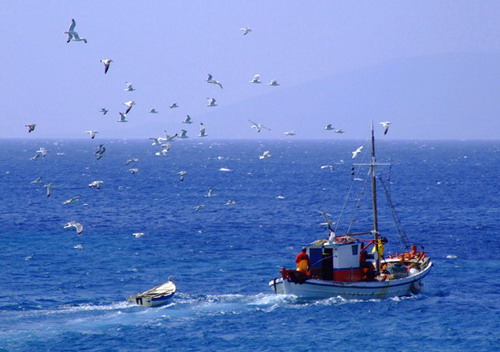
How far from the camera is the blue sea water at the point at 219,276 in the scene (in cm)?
4091

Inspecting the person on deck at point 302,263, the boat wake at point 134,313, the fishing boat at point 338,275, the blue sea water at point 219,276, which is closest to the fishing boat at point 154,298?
the boat wake at point 134,313

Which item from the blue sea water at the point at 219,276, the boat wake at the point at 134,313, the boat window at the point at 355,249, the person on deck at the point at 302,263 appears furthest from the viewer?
the boat window at the point at 355,249

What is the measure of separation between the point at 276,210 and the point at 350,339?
2165 inches

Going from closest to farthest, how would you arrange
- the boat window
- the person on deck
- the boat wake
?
1. the boat wake
2. the person on deck
3. the boat window

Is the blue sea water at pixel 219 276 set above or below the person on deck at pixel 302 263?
below

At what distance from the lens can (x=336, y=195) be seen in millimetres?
119188

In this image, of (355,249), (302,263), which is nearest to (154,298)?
(302,263)

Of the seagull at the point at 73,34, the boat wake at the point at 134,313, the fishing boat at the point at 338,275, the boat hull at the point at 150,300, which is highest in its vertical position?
the seagull at the point at 73,34

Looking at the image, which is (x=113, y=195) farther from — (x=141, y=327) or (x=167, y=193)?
(x=141, y=327)

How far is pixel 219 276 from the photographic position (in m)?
55.6

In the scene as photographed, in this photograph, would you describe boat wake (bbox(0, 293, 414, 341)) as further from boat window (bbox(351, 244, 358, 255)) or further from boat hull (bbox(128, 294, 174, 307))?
boat window (bbox(351, 244, 358, 255))

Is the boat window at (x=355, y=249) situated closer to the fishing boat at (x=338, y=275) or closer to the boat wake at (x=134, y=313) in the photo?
the fishing boat at (x=338, y=275)

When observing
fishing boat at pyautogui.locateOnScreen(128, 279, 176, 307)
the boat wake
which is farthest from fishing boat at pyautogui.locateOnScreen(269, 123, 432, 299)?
fishing boat at pyautogui.locateOnScreen(128, 279, 176, 307)

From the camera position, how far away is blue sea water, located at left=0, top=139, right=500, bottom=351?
40906 millimetres
